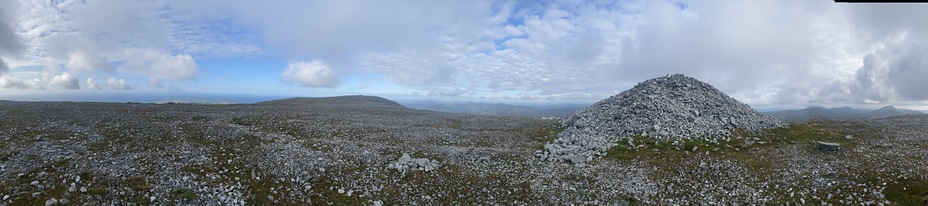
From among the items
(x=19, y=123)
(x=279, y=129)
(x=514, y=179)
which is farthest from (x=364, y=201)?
(x=19, y=123)

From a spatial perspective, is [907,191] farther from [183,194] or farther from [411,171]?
[183,194]

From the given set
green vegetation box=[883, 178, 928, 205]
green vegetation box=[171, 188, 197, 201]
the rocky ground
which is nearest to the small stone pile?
the rocky ground

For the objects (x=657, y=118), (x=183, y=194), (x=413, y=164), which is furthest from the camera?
(x=657, y=118)

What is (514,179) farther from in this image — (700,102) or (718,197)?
(700,102)

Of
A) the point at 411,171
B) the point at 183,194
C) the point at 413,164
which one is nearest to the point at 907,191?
the point at 411,171

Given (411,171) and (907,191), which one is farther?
(411,171)

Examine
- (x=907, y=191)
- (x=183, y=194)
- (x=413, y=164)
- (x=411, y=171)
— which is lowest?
(x=183, y=194)

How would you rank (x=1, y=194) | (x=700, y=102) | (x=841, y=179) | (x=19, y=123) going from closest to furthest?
(x=1, y=194)
(x=841, y=179)
(x=19, y=123)
(x=700, y=102)

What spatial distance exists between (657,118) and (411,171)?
84.5ft

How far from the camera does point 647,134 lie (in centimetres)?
3409

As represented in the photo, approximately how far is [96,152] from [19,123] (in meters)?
17.4

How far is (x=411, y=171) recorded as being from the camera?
23516 mm

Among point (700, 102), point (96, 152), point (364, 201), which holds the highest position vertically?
point (700, 102)

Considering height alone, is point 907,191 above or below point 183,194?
above
